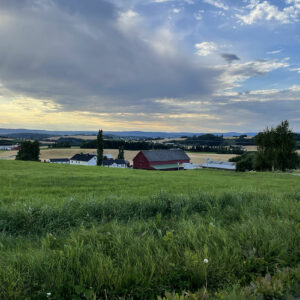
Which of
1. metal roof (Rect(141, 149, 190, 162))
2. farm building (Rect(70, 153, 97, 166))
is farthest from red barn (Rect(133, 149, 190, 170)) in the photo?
farm building (Rect(70, 153, 97, 166))

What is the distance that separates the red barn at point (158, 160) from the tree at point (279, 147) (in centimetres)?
3446

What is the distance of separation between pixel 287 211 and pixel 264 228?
2.14 metres

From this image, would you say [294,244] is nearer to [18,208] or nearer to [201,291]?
[201,291]

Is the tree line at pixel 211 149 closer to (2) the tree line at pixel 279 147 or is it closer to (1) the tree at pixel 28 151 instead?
(2) the tree line at pixel 279 147

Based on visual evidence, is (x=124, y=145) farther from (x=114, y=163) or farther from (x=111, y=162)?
(x=111, y=162)

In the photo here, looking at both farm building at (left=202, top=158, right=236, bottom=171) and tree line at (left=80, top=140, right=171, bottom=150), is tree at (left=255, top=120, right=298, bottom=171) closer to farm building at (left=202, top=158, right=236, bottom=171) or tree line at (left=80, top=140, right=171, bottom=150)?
farm building at (left=202, top=158, right=236, bottom=171)

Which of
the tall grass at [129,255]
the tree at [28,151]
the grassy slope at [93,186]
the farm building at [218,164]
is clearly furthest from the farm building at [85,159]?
the tall grass at [129,255]

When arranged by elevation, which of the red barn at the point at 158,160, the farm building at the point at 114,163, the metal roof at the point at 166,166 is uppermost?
the red barn at the point at 158,160

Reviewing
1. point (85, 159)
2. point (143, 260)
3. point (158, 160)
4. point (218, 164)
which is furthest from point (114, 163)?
point (143, 260)

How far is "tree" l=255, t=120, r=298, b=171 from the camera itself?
46.2 metres

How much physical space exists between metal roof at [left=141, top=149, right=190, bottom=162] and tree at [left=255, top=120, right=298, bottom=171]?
37.1 m

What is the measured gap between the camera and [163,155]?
81.1 meters

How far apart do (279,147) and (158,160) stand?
4013 cm

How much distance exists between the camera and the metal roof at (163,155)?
77750 mm
